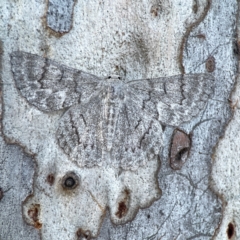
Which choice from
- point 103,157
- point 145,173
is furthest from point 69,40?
point 145,173

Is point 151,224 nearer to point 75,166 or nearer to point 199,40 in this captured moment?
point 75,166

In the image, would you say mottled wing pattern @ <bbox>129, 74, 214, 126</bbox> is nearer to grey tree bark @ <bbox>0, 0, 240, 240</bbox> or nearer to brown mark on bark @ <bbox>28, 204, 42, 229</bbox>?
grey tree bark @ <bbox>0, 0, 240, 240</bbox>

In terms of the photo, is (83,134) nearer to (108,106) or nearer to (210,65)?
(108,106)

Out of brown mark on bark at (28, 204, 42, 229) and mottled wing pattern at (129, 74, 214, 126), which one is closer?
brown mark on bark at (28, 204, 42, 229)

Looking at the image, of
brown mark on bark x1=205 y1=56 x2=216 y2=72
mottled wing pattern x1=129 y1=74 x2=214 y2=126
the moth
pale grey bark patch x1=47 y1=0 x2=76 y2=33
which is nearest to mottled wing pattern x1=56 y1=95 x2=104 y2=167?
the moth

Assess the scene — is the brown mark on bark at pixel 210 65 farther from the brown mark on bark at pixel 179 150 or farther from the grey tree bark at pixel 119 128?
the brown mark on bark at pixel 179 150

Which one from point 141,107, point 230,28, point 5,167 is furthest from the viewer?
point 141,107

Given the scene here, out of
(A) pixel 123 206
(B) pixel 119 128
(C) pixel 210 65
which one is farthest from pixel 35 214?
(C) pixel 210 65
